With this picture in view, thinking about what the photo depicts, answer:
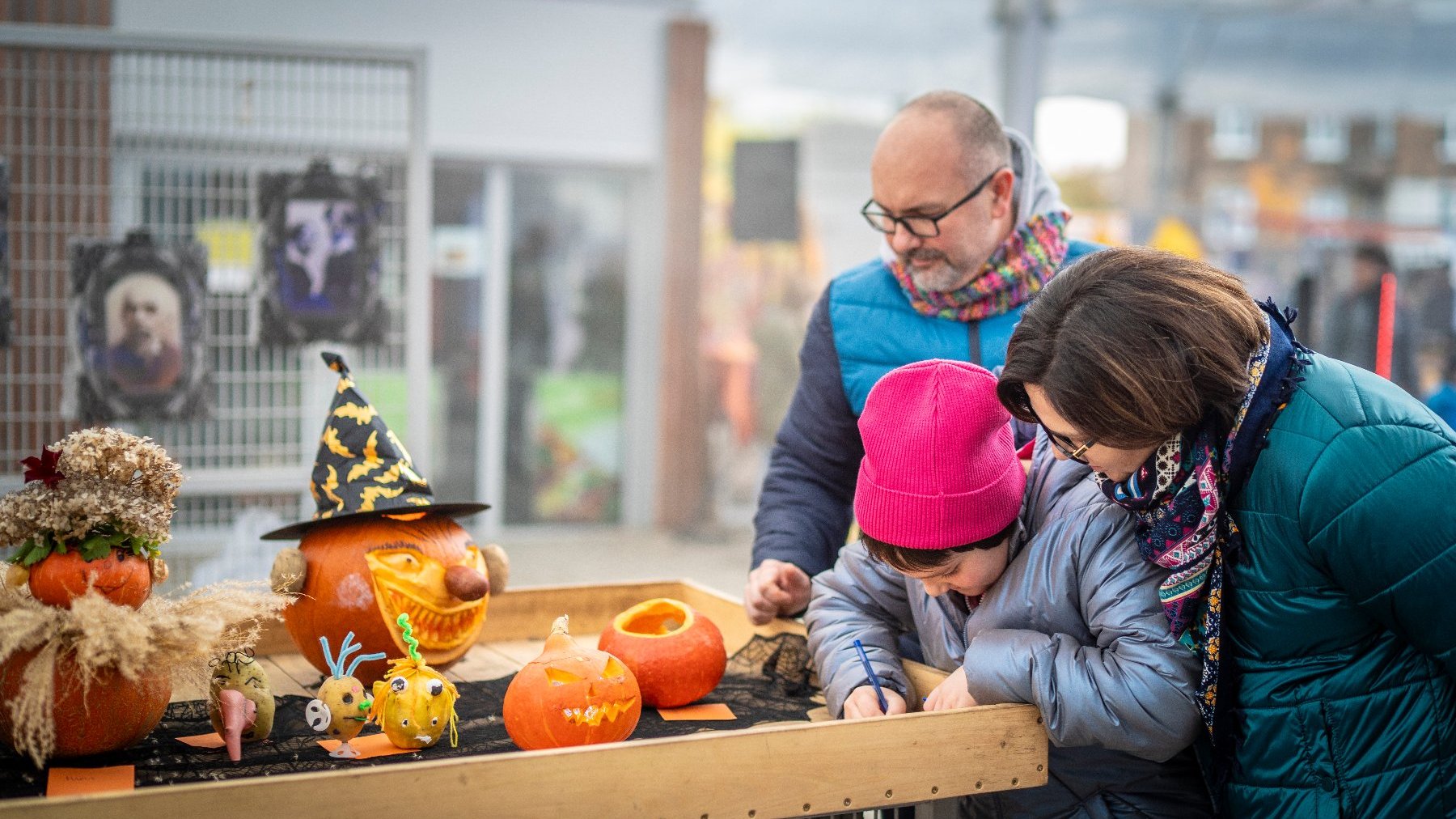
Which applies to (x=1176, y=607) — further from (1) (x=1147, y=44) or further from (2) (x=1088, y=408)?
(1) (x=1147, y=44)

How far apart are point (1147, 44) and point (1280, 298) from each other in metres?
2.19

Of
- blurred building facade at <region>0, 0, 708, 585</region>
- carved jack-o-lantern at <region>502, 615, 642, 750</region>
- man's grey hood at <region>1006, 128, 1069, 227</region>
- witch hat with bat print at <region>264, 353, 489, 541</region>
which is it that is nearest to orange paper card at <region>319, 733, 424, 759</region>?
carved jack-o-lantern at <region>502, 615, 642, 750</region>

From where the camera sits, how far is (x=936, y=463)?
154 cm

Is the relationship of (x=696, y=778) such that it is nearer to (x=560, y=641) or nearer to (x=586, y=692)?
(x=586, y=692)

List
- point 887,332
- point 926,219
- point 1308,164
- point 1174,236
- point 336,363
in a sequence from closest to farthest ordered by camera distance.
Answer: point 336,363
point 926,219
point 887,332
point 1174,236
point 1308,164

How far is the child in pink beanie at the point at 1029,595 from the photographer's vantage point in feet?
4.92

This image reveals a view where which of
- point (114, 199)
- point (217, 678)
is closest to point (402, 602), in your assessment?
point (217, 678)

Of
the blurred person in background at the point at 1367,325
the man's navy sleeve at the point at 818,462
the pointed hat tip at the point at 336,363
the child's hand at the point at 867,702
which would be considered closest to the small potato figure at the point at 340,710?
the pointed hat tip at the point at 336,363

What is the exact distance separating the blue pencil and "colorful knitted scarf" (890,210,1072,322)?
2.36 feet

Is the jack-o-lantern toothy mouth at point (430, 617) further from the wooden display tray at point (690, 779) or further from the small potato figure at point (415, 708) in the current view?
the wooden display tray at point (690, 779)

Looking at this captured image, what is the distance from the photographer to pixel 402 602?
1.81 metres

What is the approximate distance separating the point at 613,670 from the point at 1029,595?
1.74 feet

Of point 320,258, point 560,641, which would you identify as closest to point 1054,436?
point 560,641

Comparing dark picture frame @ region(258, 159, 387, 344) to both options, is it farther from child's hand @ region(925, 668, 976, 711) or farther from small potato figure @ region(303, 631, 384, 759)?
child's hand @ region(925, 668, 976, 711)
